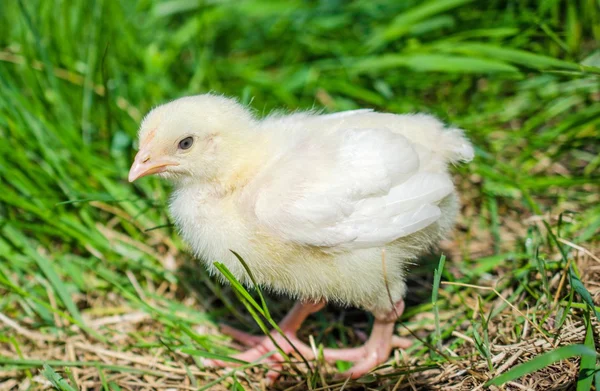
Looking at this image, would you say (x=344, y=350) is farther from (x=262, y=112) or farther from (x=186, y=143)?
(x=262, y=112)

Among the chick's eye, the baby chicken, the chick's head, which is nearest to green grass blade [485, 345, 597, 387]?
the baby chicken

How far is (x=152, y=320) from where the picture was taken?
2.42 meters

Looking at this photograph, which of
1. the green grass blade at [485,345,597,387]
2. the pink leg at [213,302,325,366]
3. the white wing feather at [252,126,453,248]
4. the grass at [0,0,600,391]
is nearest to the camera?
the green grass blade at [485,345,597,387]

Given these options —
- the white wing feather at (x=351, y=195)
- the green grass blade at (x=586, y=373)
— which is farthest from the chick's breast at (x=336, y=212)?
the green grass blade at (x=586, y=373)

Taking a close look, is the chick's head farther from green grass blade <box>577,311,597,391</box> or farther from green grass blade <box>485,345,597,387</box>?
green grass blade <box>577,311,597,391</box>

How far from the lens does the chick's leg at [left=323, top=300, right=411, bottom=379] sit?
210cm

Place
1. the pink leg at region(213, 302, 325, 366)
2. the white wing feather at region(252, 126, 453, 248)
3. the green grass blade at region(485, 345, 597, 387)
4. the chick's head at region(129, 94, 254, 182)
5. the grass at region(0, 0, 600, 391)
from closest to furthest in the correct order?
1. the green grass blade at region(485, 345, 597, 387)
2. the white wing feather at region(252, 126, 453, 248)
3. the chick's head at region(129, 94, 254, 182)
4. the grass at region(0, 0, 600, 391)
5. the pink leg at region(213, 302, 325, 366)

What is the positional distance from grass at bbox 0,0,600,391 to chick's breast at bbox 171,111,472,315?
0.56ft

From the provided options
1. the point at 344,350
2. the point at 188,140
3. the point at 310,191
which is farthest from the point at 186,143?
the point at 344,350

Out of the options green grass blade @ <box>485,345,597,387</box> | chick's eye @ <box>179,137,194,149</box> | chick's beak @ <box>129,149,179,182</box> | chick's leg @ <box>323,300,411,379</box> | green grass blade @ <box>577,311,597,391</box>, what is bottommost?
chick's leg @ <box>323,300,411,379</box>

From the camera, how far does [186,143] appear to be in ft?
6.24

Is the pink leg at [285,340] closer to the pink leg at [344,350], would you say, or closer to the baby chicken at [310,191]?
the pink leg at [344,350]

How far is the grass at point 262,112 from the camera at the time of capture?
6.74 feet

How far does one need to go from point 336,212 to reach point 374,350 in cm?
68
